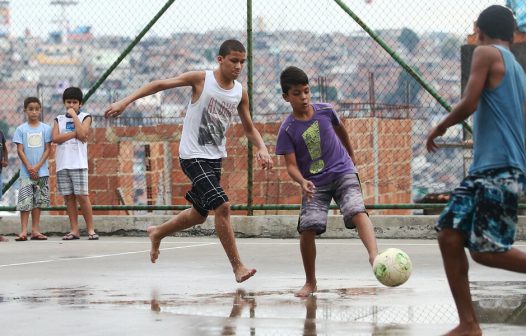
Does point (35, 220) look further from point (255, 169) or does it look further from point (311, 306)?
point (311, 306)

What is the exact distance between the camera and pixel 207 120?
9.59 metres

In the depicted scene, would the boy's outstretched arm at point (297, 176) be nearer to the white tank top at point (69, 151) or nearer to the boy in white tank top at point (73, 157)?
the boy in white tank top at point (73, 157)

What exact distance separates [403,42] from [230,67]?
4639mm

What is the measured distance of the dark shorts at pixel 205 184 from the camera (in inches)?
374

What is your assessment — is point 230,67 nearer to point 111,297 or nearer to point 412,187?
point 111,297

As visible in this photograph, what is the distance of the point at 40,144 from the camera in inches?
560

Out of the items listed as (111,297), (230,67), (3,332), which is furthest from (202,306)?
(230,67)

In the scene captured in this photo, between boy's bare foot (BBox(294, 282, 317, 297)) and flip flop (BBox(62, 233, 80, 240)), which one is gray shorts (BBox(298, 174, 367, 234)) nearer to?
boy's bare foot (BBox(294, 282, 317, 297))

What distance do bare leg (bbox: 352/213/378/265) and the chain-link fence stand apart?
15.3 feet

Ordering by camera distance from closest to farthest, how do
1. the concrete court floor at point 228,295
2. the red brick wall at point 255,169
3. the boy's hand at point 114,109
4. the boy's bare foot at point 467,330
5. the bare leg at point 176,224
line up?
the boy's bare foot at point 467,330
the concrete court floor at point 228,295
the boy's hand at point 114,109
the bare leg at point 176,224
the red brick wall at point 255,169

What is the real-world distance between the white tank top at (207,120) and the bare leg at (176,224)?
480 mm

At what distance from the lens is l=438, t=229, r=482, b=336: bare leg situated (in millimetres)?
6480

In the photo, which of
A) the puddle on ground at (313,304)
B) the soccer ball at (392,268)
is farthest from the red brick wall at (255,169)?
the soccer ball at (392,268)

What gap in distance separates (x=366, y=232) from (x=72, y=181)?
594 cm
